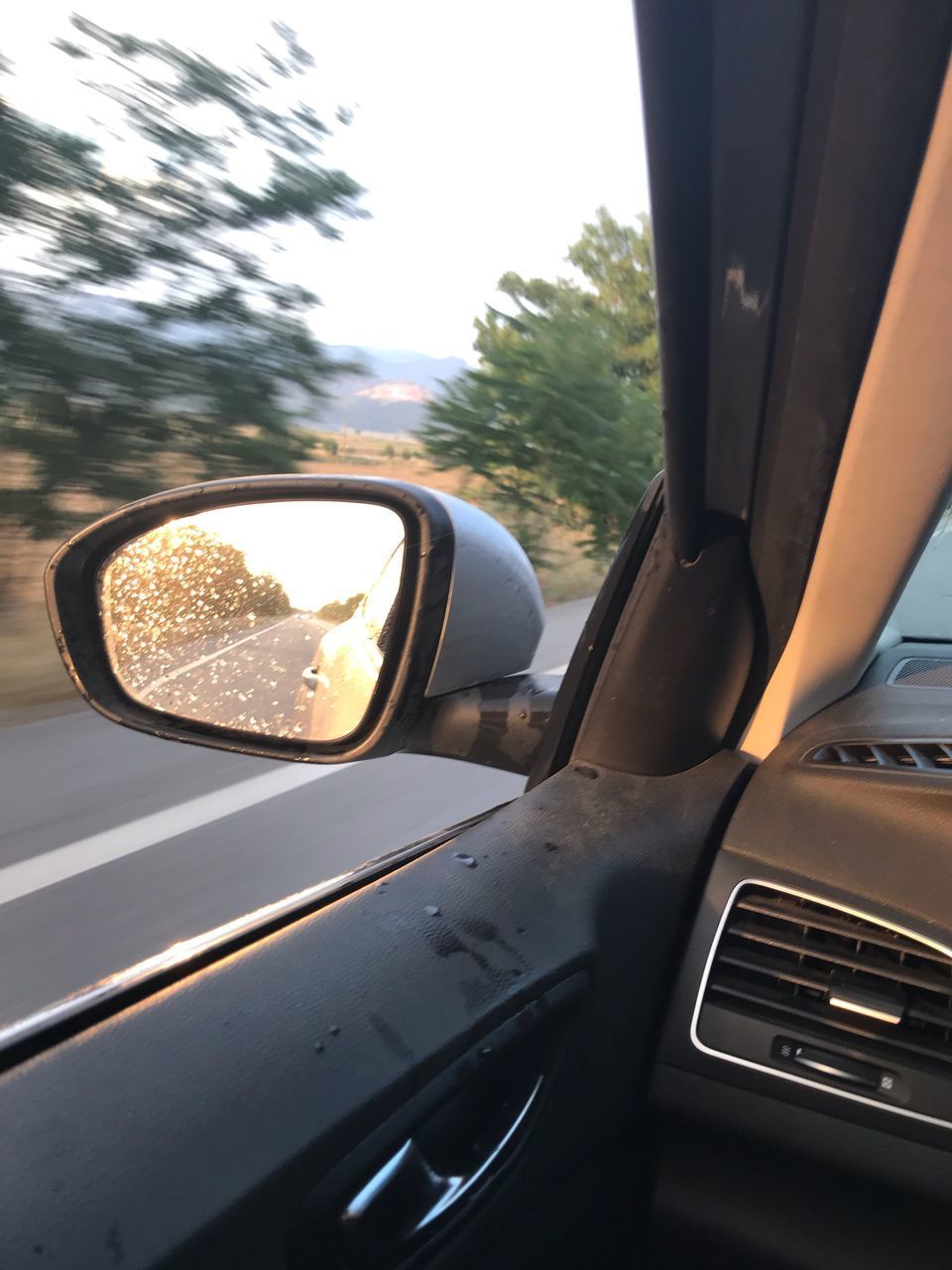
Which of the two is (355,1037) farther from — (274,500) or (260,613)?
(260,613)

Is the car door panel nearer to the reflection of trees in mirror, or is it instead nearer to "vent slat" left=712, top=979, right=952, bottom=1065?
"vent slat" left=712, top=979, right=952, bottom=1065

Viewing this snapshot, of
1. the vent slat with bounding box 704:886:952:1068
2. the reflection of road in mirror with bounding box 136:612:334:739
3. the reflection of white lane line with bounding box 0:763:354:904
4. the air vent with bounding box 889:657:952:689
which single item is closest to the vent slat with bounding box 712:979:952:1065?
the vent slat with bounding box 704:886:952:1068

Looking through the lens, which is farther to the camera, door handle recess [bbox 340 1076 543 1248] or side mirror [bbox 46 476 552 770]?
side mirror [bbox 46 476 552 770]

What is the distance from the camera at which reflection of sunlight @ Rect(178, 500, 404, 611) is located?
Answer: 2.22 m

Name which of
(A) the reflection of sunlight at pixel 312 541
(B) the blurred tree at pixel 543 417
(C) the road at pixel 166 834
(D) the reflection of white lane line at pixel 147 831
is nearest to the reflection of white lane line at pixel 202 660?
(A) the reflection of sunlight at pixel 312 541

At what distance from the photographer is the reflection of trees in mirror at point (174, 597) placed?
96.6 inches

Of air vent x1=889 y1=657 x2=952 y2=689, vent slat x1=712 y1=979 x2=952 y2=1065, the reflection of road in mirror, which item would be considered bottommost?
vent slat x1=712 y1=979 x2=952 y2=1065

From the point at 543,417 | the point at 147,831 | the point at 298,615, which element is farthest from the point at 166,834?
the point at 543,417

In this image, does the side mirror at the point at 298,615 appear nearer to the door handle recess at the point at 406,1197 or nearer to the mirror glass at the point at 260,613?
the mirror glass at the point at 260,613

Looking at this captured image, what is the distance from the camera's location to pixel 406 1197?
1.40 meters

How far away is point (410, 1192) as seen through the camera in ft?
4.63

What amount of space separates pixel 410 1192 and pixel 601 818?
69 cm

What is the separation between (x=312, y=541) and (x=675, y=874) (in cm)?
115

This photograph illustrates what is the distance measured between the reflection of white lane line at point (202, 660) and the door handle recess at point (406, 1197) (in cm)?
137
